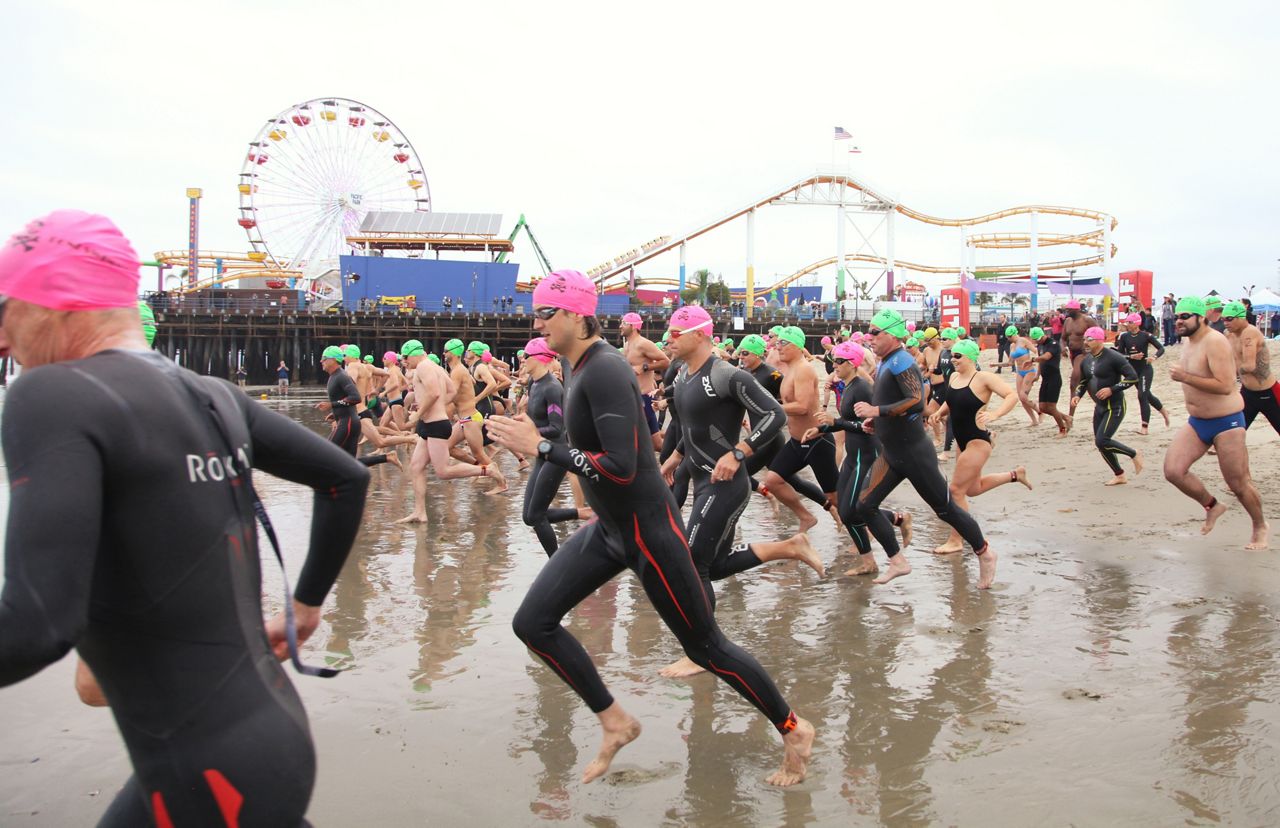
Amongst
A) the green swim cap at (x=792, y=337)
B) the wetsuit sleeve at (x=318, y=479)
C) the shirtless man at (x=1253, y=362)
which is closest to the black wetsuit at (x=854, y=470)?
the green swim cap at (x=792, y=337)

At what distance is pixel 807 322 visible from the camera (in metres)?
47.0

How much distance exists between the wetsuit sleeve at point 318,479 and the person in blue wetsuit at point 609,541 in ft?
4.57

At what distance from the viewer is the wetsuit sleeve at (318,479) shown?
Answer: 198 centimetres

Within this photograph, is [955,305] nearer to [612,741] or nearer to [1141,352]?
[1141,352]

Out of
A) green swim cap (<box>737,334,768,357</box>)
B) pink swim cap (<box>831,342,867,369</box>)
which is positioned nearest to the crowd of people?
pink swim cap (<box>831,342,867,369</box>)

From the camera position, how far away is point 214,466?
1.74 metres

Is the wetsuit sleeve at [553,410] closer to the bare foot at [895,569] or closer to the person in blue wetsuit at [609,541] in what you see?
the bare foot at [895,569]

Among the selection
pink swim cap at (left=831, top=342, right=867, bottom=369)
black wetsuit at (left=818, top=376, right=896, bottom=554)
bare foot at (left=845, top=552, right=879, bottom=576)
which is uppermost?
pink swim cap at (left=831, top=342, right=867, bottom=369)

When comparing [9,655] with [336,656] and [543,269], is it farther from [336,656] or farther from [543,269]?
[543,269]

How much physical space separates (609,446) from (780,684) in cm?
202

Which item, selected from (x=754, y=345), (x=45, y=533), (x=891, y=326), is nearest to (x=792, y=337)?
(x=754, y=345)

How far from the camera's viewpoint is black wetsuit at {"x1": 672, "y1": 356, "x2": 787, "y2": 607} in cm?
516

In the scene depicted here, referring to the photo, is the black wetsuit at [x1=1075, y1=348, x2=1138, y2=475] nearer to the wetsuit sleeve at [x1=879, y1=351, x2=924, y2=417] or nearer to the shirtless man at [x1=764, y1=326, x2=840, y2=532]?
the shirtless man at [x1=764, y1=326, x2=840, y2=532]

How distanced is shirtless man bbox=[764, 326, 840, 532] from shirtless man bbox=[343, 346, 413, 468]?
5.48 meters
